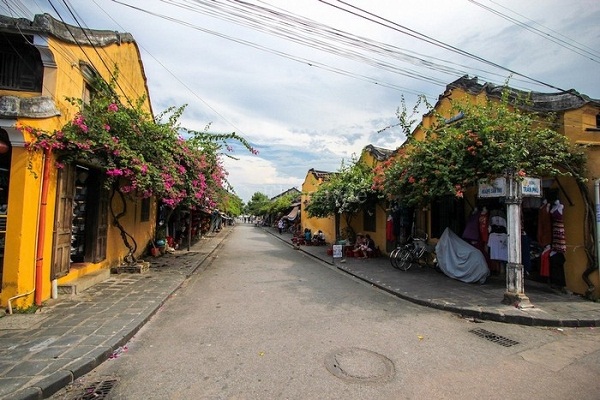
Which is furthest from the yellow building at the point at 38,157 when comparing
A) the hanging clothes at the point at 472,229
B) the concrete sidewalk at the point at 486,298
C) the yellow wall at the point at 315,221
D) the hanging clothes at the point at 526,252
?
the yellow wall at the point at 315,221

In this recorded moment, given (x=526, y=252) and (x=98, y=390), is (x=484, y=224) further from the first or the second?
(x=98, y=390)

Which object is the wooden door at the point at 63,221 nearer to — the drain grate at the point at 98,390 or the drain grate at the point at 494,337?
the drain grate at the point at 98,390

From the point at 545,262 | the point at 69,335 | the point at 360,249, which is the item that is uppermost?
the point at 545,262

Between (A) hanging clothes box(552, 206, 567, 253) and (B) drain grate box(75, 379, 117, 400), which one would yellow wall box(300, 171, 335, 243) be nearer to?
(A) hanging clothes box(552, 206, 567, 253)

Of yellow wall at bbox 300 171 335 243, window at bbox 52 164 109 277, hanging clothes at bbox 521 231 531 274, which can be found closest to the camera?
hanging clothes at bbox 521 231 531 274

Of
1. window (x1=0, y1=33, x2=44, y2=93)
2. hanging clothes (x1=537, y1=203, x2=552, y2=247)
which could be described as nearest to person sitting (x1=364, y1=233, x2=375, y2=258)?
hanging clothes (x1=537, y1=203, x2=552, y2=247)

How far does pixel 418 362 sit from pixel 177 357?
316 cm

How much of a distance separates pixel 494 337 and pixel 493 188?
138 inches

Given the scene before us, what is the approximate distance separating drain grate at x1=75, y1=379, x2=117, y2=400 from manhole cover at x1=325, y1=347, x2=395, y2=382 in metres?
2.47

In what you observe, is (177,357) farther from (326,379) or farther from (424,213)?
(424,213)

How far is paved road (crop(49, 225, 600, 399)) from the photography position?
11.0ft

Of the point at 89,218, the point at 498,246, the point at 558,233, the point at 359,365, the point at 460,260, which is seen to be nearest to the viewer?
the point at 359,365

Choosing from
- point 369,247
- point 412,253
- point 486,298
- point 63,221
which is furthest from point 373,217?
point 63,221

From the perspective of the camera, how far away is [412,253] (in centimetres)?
1055
